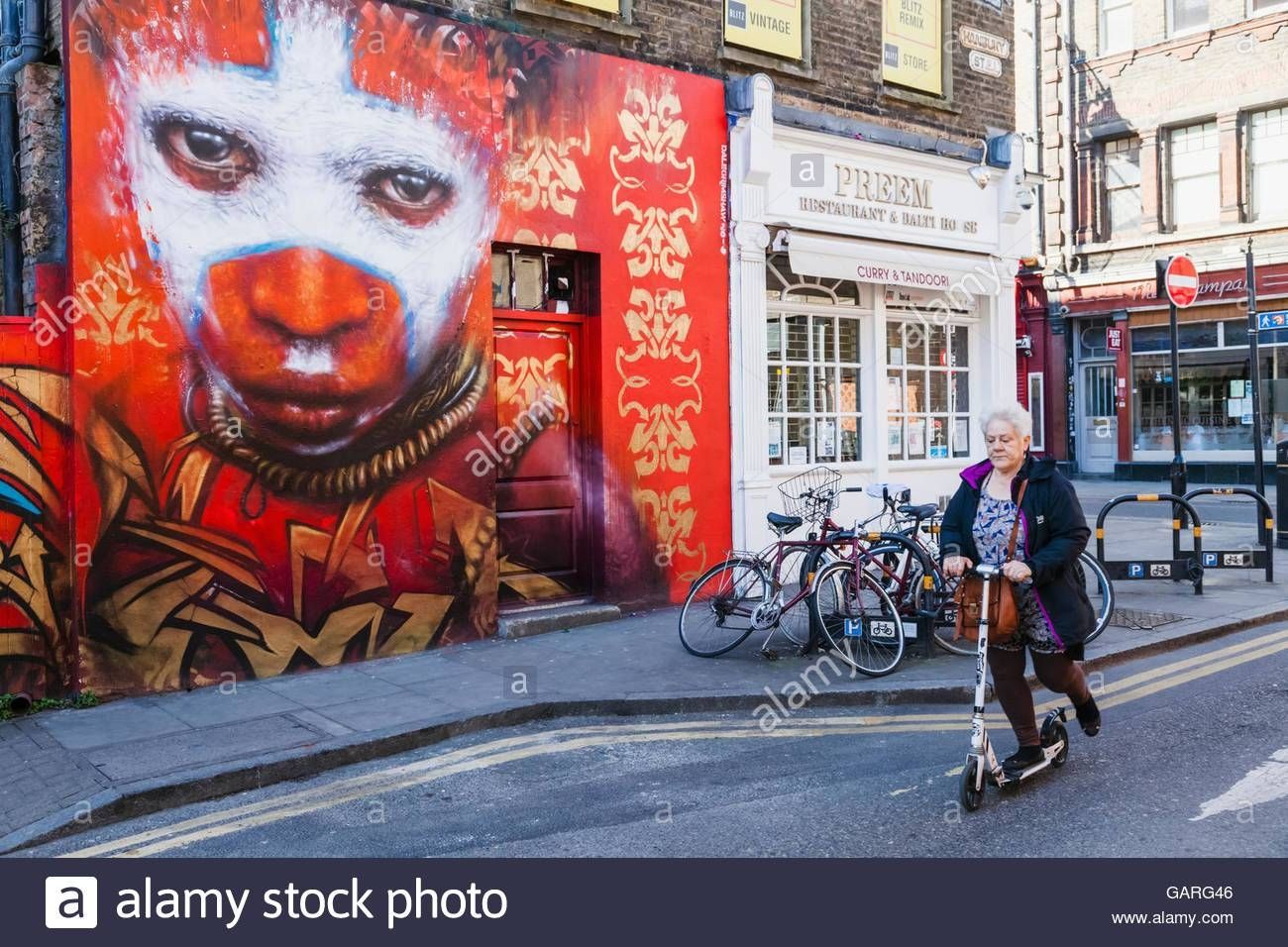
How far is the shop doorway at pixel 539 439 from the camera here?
927 centimetres

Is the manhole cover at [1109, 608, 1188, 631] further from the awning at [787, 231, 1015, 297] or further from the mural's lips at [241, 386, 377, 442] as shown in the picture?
the mural's lips at [241, 386, 377, 442]

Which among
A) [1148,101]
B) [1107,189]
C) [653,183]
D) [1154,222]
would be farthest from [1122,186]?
[653,183]

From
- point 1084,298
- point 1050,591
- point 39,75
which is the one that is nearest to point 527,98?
point 39,75

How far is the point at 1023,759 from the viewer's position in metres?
5.30

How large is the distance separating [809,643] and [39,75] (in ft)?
20.6

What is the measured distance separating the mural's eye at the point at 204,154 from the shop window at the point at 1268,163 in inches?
872

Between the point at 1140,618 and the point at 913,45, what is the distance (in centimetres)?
675

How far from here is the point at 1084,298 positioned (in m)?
26.0

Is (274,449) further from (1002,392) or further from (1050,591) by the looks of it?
(1002,392)

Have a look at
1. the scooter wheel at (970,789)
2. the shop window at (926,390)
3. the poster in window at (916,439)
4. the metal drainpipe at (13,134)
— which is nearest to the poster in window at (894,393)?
the shop window at (926,390)

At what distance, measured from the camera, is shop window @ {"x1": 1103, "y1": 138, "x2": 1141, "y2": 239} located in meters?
25.6

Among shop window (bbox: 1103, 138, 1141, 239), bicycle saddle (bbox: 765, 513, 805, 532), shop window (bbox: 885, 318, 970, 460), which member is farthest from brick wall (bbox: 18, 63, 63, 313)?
shop window (bbox: 1103, 138, 1141, 239)

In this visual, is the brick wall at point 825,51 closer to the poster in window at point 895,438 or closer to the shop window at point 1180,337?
the poster in window at point 895,438

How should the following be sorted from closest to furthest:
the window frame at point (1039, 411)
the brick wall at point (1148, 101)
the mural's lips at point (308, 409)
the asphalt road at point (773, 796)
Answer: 1. the asphalt road at point (773, 796)
2. the mural's lips at point (308, 409)
3. the brick wall at point (1148, 101)
4. the window frame at point (1039, 411)
